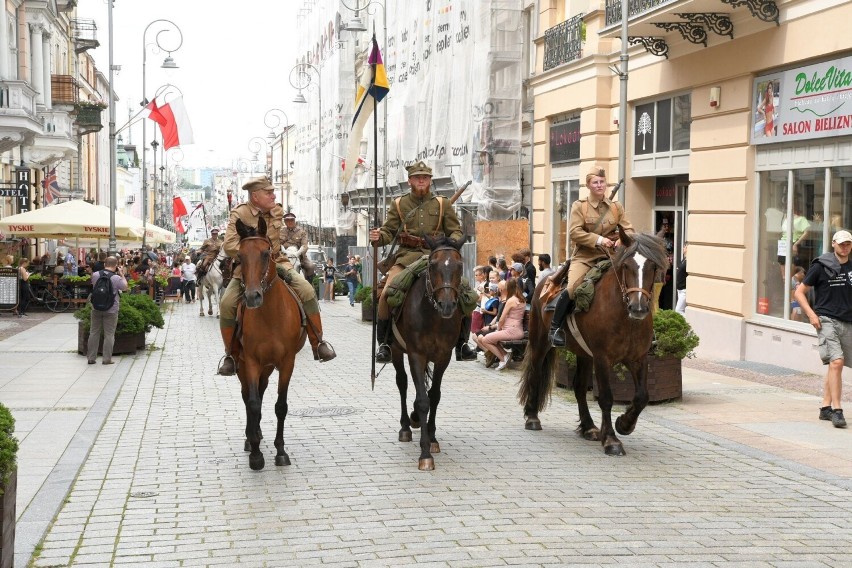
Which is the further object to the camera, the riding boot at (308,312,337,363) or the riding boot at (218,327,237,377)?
the riding boot at (308,312,337,363)

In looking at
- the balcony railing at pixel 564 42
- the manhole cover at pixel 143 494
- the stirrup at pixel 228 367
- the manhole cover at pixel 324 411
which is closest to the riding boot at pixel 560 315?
the manhole cover at pixel 324 411

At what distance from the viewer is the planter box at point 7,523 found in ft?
18.4

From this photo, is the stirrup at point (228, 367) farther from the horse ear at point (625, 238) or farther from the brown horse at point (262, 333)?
the horse ear at point (625, 238)

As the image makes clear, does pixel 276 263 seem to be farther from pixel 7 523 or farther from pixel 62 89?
pixel 62 89

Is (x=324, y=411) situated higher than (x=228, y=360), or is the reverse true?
(x=228, y=360)

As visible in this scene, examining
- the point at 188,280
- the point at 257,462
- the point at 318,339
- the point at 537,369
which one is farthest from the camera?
the point at 188,280

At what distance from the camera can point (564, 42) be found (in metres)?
23.7

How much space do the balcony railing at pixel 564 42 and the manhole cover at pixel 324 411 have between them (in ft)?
42.5

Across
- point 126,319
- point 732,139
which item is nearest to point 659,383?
point 732,139

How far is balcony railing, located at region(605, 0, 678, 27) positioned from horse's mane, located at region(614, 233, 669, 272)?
8.52 m

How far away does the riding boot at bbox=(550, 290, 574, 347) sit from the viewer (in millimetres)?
10383

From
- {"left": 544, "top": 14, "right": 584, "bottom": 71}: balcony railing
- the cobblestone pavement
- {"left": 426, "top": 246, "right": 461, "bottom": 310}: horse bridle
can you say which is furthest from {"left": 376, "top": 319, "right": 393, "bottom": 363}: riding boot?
{"left": 544, "top": 14, "right": 584, "bottom": 71}: balcony railing

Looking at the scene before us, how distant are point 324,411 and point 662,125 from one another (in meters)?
10.9

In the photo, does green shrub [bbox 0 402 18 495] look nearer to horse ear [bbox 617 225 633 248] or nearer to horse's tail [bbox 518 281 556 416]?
horse ear [bbox 617 225 633 248]
